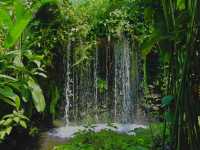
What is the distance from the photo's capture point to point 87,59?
568cm

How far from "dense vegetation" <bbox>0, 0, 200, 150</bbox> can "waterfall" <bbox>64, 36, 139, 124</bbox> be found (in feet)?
0.26

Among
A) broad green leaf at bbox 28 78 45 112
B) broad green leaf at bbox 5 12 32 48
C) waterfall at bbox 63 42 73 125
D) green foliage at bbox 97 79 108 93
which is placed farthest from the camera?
green foliage at bbox 97 79 108 93

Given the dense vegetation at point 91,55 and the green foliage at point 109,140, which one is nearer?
the dense vegetation at point 91,55

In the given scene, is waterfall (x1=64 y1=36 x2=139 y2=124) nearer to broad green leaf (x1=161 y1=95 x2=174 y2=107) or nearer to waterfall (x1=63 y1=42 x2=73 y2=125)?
Answer: waterfall (x1=63 y1=42 x2=73 y2=125)

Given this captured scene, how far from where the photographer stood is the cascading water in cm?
568

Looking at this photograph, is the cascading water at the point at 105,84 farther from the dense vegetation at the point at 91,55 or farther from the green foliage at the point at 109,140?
the green foliage at the point at 109,140

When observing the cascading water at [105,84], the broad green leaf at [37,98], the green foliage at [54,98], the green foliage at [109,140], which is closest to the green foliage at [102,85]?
the cascading water at [105,84]

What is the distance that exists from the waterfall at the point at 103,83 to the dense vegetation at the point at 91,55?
8 cm

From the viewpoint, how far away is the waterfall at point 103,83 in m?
5.68

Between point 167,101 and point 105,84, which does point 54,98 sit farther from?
point 167,101

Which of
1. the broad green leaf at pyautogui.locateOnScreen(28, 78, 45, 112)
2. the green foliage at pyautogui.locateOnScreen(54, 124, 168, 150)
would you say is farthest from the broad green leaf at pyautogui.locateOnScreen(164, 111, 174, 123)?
the green foliage at pyautogui.locateOnScreen(54, 124, 168, 150)

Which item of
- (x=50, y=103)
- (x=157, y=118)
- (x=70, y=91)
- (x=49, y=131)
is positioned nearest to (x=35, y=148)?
(x=49, y=131)

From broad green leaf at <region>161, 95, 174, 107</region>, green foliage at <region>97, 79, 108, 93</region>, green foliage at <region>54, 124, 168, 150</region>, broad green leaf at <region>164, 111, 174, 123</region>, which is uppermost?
broad green leaf at <region>161, 95, 174, 107</region>

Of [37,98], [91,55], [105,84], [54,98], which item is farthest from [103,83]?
[37,98]
